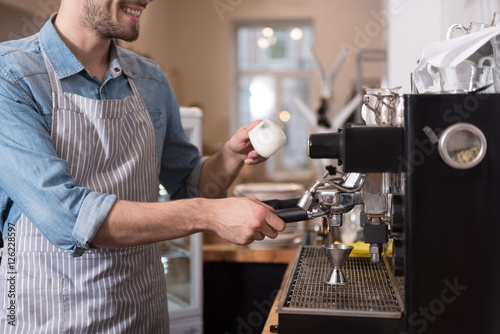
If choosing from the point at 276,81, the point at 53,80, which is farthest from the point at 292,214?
the point at 276,81

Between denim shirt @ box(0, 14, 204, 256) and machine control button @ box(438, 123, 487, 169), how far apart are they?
0.65 m

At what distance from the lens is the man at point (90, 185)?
1149mm

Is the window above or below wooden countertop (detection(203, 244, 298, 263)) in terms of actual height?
above

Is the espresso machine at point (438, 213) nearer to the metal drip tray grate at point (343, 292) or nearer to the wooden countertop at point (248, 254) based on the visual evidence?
the metal drip tray grate at point (343, 292)

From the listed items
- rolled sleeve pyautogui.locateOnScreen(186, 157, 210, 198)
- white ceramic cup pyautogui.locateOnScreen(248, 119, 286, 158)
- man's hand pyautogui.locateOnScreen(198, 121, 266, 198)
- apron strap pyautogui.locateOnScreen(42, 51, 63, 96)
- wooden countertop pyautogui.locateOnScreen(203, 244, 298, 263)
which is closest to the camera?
white ceramic cup pyautogui.locateOnScreen(248, 119, 286, 158)

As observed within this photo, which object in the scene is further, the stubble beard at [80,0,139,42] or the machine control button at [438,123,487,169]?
the stubble beard at [80,0,139,42]

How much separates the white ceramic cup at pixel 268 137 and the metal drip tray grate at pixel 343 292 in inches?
10.7

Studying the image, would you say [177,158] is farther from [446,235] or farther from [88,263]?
[446,235]

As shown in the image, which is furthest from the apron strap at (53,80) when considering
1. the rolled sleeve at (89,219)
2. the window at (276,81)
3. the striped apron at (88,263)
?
the window at (276,81)

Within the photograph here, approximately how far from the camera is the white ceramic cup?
124 cm

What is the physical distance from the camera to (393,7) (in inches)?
128

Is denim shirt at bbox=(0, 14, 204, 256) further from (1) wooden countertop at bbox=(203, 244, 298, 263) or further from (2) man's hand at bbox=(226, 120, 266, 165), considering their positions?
(1) wooden countertop at bbox=(203, 244, 298, 263)

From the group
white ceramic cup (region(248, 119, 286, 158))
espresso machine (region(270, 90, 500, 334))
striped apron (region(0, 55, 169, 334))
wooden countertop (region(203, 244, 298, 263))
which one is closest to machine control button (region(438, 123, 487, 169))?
espresso machine (region(270, 90, 500, 334))

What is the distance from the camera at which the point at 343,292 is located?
1070mm
